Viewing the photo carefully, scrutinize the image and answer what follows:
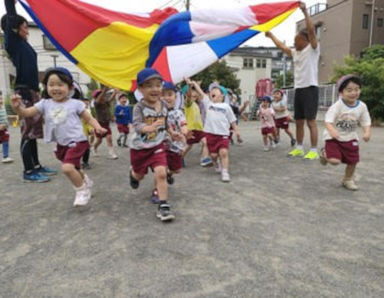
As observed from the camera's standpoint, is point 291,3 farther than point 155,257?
Yes

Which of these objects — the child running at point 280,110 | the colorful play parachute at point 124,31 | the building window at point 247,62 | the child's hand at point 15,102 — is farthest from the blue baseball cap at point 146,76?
the building window at point 247,62

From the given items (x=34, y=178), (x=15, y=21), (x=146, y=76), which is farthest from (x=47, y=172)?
(x=146, y=76)

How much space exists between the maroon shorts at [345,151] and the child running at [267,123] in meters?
2.87

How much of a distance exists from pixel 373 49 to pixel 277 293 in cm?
2296

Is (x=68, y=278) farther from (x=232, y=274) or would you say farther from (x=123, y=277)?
(x=232, y=274)

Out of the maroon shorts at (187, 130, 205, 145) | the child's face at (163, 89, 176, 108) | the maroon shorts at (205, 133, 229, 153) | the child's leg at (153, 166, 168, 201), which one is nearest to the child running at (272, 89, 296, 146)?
the maroon shorts at (187, 130, 205, 145)

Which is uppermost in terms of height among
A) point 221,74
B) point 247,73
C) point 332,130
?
point 247,73

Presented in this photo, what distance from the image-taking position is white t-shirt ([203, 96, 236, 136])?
4718 millimetres

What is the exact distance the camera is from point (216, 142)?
4738 mm

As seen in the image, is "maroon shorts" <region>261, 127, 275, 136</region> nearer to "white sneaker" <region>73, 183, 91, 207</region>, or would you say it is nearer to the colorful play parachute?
the colorful play parachute

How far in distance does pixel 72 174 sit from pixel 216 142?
2239 mm

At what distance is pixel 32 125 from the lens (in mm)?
4320

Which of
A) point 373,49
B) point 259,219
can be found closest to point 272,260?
point 259,219

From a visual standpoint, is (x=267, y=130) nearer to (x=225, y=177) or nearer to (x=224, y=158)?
(x=224, y=158)
